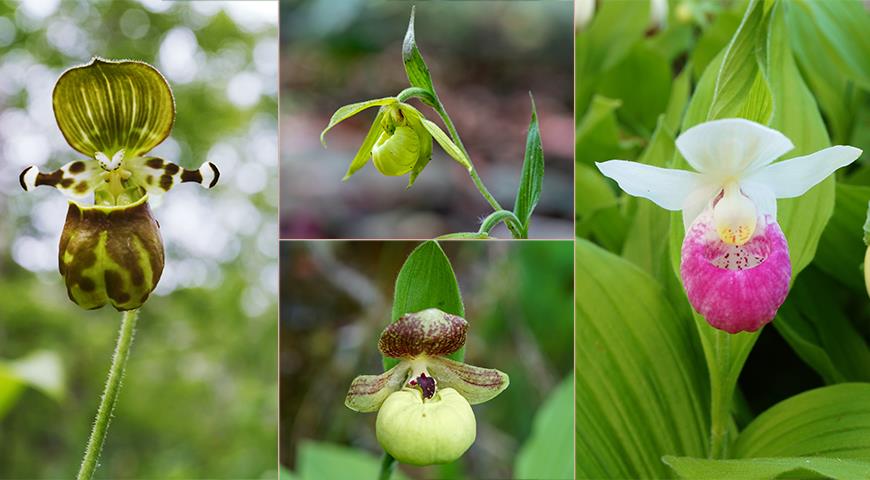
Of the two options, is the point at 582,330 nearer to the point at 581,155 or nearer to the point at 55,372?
the point at 581,155

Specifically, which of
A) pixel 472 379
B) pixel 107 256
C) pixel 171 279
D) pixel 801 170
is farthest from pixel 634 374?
pixel 171 279

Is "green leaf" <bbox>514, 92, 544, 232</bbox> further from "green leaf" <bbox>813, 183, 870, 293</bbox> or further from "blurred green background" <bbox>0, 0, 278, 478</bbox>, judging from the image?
"blurred green background" <bbox>0, 0, 278, 478</bbox>

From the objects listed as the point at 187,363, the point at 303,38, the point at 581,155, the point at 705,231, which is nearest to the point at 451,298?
the point at 705,231

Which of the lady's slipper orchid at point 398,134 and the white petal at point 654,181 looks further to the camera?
the lady's slipper orchid at point 398,134

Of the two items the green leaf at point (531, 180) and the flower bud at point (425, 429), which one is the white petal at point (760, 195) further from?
the flower bud at point (425, 429)

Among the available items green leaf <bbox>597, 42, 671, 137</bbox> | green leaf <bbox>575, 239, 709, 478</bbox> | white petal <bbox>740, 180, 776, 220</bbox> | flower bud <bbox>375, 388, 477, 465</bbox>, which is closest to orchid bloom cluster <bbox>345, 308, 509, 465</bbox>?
flower bud <bbox>375, 388, 477, 465</bbox>

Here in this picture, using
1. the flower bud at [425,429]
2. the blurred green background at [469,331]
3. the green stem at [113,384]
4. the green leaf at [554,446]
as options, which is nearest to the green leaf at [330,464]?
the blurred green background at [469,331]

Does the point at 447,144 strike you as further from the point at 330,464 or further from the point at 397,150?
the point at 330,464
